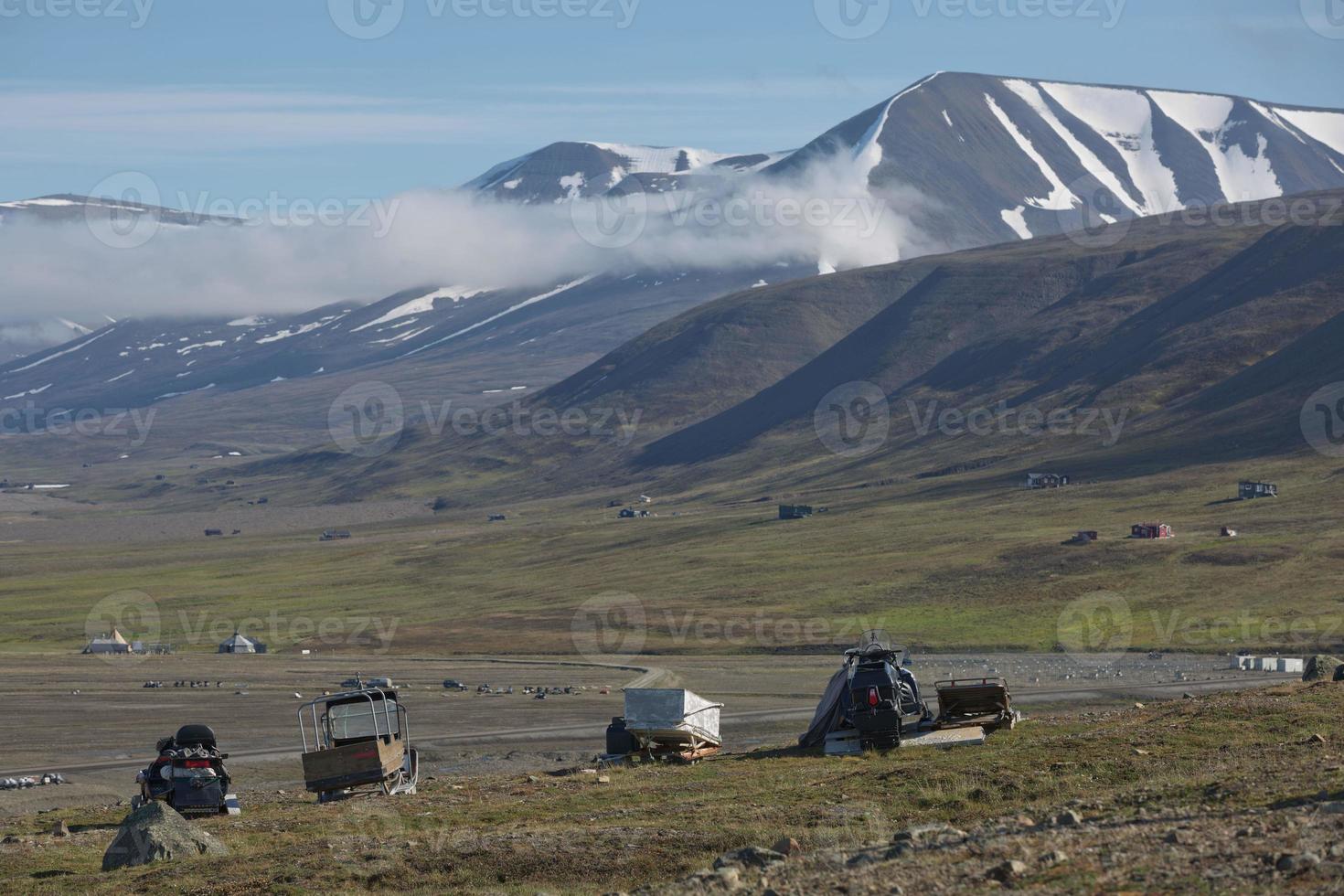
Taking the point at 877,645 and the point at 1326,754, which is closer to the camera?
the point at 1326,754

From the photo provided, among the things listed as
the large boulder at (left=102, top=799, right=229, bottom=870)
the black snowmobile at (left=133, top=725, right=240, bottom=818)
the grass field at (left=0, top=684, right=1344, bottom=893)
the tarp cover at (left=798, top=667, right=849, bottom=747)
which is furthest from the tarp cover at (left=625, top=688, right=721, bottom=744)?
the large boulder at (left=102, top=799, right=229, bottom=870)

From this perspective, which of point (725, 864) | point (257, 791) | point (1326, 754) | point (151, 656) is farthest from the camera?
point (151, 656)

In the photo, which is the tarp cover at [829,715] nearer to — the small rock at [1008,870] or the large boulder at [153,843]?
the large boulder at [153,843]

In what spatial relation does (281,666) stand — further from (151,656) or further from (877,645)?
(877,645)

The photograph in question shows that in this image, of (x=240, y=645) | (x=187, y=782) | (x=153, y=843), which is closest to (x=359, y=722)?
(x=187, y=782)

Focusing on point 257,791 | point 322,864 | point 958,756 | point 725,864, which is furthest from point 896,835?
point 257,791

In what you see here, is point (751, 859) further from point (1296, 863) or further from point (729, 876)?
point (1296, 863)

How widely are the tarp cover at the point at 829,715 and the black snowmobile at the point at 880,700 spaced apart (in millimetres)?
202

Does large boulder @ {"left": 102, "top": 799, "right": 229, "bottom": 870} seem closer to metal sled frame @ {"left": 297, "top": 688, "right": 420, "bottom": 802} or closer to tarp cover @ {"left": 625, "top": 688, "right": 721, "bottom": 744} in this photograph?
metal sled frame @ {"left": 297, "top": 688, "right": 420, "bottom": 802}

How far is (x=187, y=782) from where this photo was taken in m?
30.4

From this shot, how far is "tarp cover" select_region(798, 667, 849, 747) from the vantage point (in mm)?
34781

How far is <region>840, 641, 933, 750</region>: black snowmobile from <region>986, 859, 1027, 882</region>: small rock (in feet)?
58.1

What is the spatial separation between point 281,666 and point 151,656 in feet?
45.4

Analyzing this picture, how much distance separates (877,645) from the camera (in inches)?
1396
